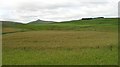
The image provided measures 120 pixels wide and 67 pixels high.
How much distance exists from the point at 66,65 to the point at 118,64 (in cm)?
352

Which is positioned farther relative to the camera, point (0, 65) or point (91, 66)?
point (0, 65)

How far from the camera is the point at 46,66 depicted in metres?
17.0

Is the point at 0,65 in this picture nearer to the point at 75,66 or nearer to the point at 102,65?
the point at 75,66

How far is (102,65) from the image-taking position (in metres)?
16.9

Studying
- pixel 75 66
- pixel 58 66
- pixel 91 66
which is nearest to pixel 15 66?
pixel 58 66

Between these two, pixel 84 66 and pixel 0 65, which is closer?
pixel 84 66

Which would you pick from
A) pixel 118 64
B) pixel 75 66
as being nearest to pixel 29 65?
pixel 75 66

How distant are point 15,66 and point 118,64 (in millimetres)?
6986

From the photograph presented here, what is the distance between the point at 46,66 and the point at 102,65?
12.2 ft

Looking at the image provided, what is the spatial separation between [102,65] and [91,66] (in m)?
0.77

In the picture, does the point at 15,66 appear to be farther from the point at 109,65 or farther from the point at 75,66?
the point at 109,65

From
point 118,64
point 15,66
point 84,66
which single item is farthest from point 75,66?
point 15,66

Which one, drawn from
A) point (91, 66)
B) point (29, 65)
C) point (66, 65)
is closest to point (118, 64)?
point (91, 66)

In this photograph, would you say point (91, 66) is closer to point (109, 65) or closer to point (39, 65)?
point (109, 65)
